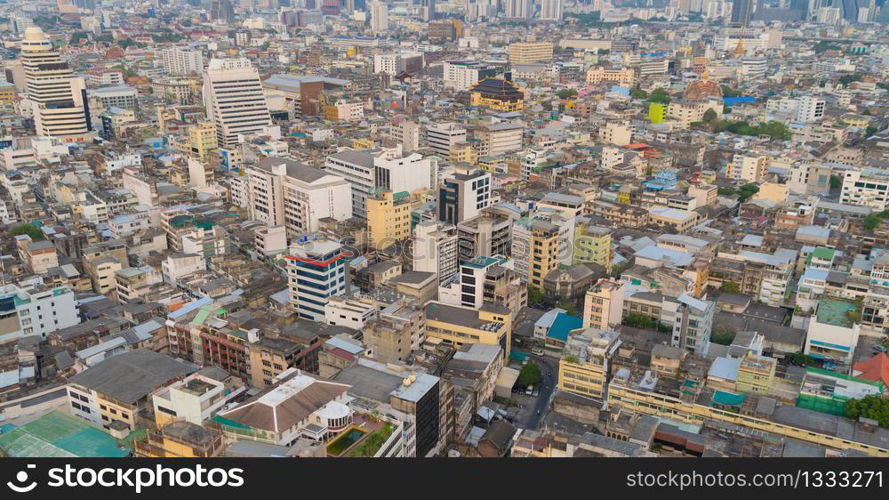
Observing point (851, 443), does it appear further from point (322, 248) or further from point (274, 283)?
point (274, 283)

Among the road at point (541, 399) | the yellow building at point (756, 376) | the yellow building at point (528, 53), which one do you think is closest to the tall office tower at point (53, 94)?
the road at point (541, 399)

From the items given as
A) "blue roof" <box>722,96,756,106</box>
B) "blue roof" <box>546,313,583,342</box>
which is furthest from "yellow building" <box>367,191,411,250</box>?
"blue roof" <box>722,96,756,106</box>

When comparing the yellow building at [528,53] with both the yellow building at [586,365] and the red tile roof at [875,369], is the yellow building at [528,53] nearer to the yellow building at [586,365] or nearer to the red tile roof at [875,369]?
the red tile roof at [875,369]

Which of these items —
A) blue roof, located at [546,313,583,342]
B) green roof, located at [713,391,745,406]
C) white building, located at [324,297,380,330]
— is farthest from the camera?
blue roof, located at [546,313,583,342]

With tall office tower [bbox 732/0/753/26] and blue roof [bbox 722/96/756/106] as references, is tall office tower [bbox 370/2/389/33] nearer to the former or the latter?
tall office tower [bbox 732/0/753/26]

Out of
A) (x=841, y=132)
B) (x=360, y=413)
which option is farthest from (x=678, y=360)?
(x=841, y=132)

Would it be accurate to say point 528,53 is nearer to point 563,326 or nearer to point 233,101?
point 233,101
